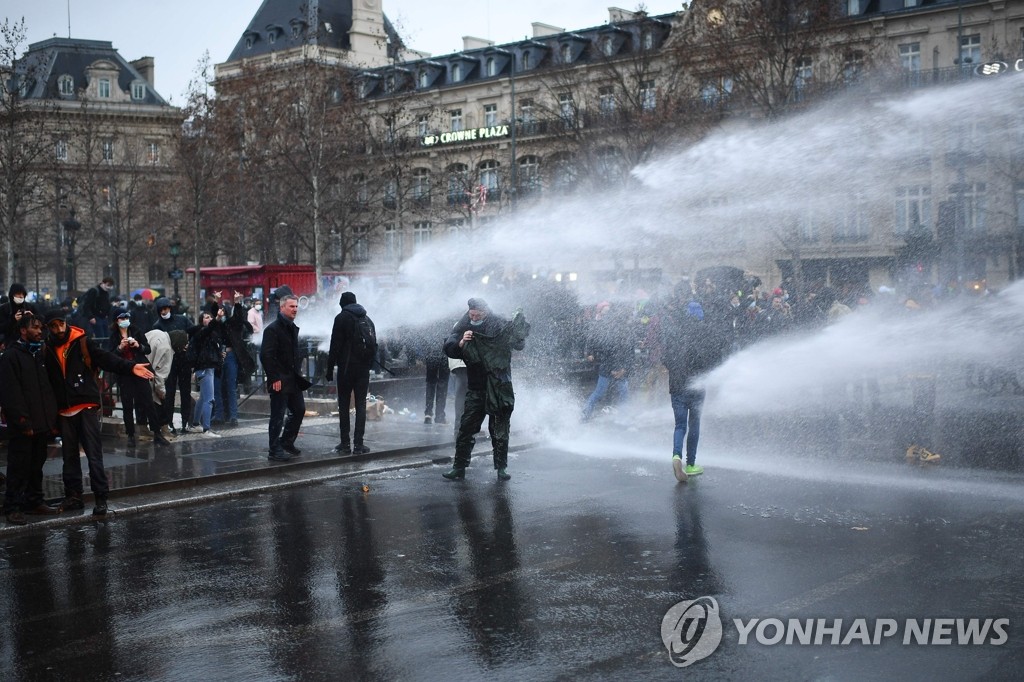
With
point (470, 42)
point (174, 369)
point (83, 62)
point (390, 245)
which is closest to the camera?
point (174, 369)

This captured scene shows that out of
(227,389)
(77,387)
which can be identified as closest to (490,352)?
(77,387)

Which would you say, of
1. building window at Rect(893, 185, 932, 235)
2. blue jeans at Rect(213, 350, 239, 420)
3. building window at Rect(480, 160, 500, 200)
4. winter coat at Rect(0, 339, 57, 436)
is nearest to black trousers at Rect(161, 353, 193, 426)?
blue jeans at Rect(213, 350, 239, 420)

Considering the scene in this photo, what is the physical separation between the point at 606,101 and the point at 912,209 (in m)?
11.0

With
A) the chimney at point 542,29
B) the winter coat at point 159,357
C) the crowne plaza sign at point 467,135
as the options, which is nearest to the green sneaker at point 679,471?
the winter coat at point 159,357

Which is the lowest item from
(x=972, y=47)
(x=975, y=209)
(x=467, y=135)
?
(x=975, y=209)

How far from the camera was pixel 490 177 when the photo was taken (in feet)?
146

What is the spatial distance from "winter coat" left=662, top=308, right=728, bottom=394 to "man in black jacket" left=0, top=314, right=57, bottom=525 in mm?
5791

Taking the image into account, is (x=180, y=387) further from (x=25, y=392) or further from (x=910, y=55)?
(x=910, y=55)

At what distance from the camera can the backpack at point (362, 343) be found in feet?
42.1

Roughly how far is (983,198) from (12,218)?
29.5m

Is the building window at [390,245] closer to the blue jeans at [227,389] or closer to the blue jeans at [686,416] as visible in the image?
the blue jeans at [227,389]

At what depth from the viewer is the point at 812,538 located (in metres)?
7.93

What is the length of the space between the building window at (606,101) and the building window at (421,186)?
7111 mm

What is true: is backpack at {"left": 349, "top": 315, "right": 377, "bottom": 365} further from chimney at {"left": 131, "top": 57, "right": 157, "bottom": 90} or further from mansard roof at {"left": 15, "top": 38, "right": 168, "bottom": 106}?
chimney at {"left": 131, "top": 57, "right": 157, "bottom": 90}
